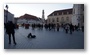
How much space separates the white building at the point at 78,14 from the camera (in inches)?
203

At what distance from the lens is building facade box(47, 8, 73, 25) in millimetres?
5250

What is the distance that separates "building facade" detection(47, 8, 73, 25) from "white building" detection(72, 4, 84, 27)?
0.11 m

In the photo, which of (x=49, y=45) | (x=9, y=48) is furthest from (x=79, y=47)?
(x=9, y=48)

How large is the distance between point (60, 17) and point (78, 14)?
0.48 m

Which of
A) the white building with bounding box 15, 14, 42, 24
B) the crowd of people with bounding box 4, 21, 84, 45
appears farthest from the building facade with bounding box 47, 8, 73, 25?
the white building with bounding box 15, 14, 42, 24

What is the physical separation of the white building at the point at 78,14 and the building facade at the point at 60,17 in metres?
0.11

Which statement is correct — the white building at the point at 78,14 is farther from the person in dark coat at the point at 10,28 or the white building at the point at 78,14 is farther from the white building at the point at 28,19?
the person in dark coat at the point at 10,28

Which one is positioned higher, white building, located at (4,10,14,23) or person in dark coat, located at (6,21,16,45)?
white building, located at (4,10,14,23)

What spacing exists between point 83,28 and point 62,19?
0.59 m

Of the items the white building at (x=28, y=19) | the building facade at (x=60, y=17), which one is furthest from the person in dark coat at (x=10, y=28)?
the building facade at (x=60, y=17)

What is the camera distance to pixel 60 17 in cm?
534

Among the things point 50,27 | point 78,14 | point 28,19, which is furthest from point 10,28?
point 78,14

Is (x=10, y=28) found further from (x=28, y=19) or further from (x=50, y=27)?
(x=50, y=27)

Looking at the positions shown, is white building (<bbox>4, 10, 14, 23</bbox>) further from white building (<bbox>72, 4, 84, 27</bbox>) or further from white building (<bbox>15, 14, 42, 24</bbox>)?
white building (<bbox>72, 4, 84, 27</bbox>)
